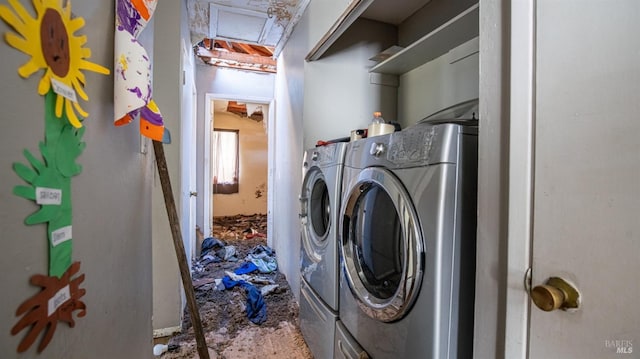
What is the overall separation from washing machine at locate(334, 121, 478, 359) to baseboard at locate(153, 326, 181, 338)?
143 cm

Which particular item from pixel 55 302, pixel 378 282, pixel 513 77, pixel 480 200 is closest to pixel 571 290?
pixel 480 200

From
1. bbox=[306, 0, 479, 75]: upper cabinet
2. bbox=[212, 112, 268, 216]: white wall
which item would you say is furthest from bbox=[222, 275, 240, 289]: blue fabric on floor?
bbox=[212, 112, 268, 216]: white wall

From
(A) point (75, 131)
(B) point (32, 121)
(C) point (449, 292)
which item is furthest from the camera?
(C) point (449, 292)

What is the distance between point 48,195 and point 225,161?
18.2 ft

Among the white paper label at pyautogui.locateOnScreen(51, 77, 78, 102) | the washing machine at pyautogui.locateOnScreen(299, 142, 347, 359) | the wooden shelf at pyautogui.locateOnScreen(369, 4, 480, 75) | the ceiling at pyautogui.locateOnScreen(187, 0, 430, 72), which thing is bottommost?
the washing machine at pyautogui.locateOnScreen(299, 142, 347, 359)

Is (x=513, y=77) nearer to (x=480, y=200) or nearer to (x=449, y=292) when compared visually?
(x=480, y=200)

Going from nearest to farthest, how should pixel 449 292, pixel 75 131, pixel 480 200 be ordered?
pixel 75 131, pixel 480 200, pixel 449 292

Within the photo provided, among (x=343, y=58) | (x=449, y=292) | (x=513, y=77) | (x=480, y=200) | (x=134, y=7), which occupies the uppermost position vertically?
(x=343, y=58)

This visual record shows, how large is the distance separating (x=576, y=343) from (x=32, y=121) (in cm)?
98

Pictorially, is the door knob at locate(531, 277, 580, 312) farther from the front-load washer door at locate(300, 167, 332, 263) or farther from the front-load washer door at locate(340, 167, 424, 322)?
the front-load washer door at locate(300, 167, 332, 263)

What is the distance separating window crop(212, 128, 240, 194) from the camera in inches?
222

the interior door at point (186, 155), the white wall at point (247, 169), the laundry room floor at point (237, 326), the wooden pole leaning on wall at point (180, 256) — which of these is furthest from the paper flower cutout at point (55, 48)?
the white wall at point (247, 169)

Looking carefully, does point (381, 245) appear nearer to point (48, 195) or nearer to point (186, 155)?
point (48, 195)

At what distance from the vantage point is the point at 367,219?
3.85 ft
